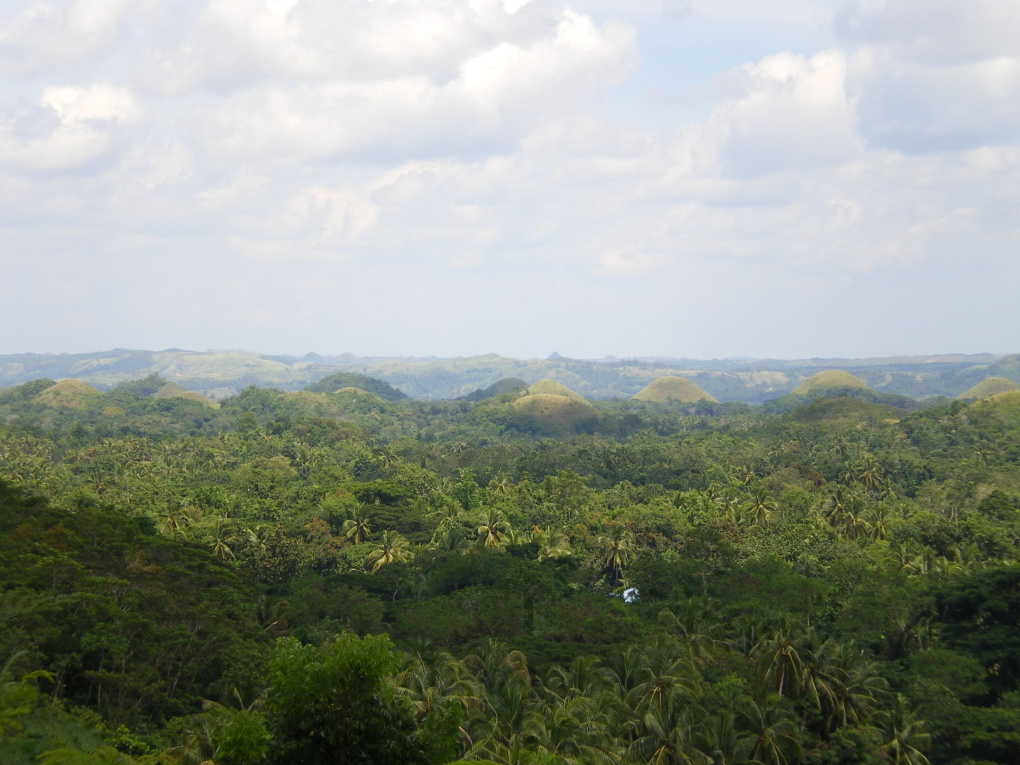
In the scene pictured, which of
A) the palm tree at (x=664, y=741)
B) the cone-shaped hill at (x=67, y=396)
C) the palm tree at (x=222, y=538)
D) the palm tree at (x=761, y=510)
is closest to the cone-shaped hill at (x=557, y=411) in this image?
the cone-shaped hill at (x=67, y=396)

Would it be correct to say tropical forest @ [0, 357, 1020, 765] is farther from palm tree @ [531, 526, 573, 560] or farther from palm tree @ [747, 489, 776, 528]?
palm tree @ [747, 489, 776, 528]

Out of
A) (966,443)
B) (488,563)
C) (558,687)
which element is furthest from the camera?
(966,443)

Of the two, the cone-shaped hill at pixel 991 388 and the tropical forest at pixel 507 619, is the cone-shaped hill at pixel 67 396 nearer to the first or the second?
the tropical forest at pixel 507 619

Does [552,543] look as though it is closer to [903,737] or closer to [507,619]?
[507,619]

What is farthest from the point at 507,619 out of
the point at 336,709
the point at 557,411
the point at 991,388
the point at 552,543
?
the point at 991,388

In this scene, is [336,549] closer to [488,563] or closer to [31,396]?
[488,563]

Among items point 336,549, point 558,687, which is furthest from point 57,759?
point 336,549
